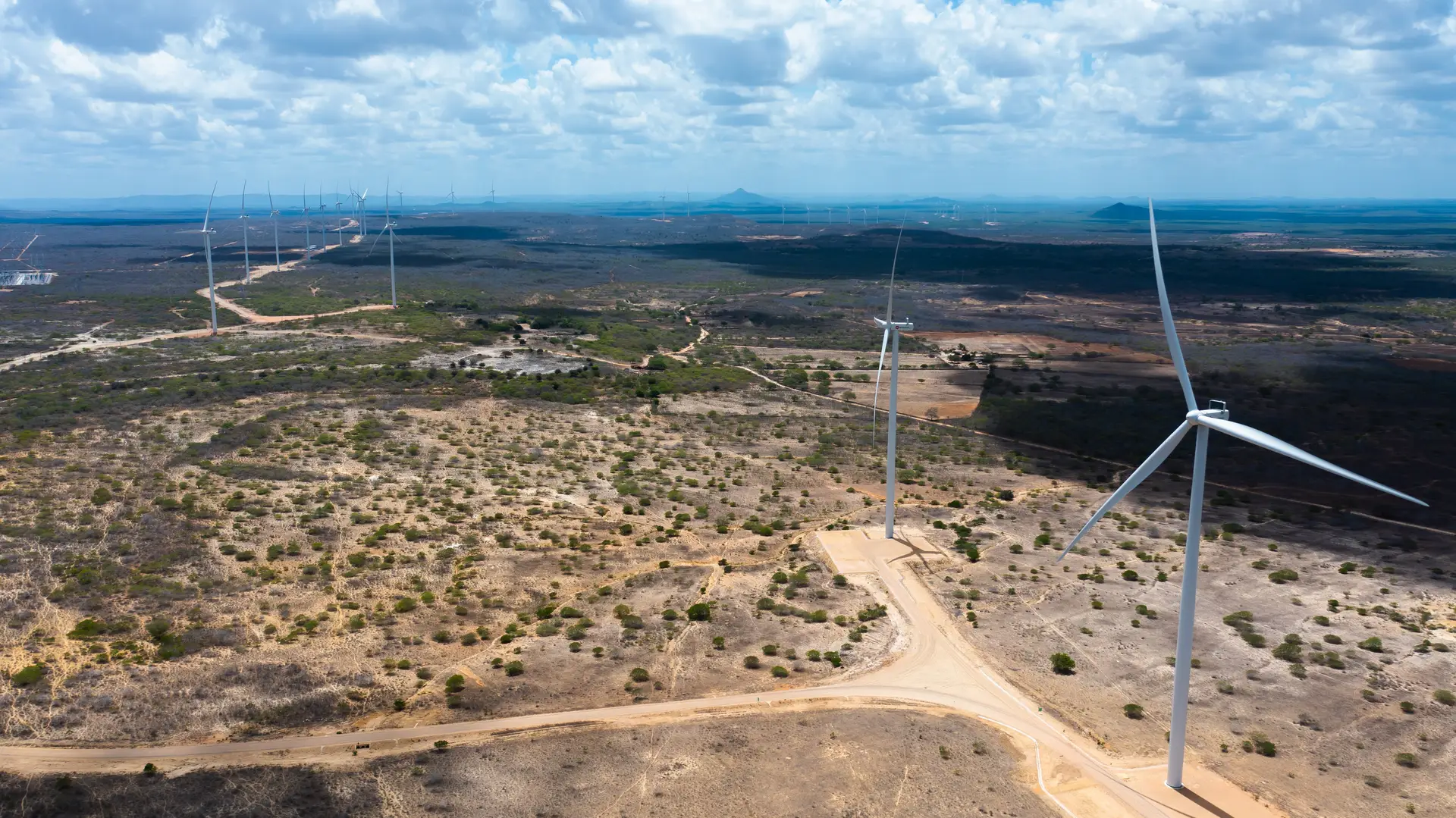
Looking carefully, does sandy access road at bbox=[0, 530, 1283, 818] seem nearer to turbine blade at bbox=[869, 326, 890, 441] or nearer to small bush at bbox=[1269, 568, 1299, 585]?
turbine blade at bbox=[869, 326, 890, 441]

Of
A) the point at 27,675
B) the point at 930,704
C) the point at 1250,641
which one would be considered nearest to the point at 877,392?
the point at 930,704

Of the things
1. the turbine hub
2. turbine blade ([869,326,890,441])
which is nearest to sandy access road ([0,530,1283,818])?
the turbine hub

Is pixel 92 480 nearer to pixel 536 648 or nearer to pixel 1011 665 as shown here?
pixel 536 648

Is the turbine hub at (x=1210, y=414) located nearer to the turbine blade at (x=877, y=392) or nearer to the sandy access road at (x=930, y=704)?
the sandy access road at (x=930, y=704)

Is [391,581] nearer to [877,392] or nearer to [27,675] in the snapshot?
[27,675]

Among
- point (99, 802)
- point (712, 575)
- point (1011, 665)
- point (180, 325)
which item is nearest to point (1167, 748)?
point (1011, 665)
